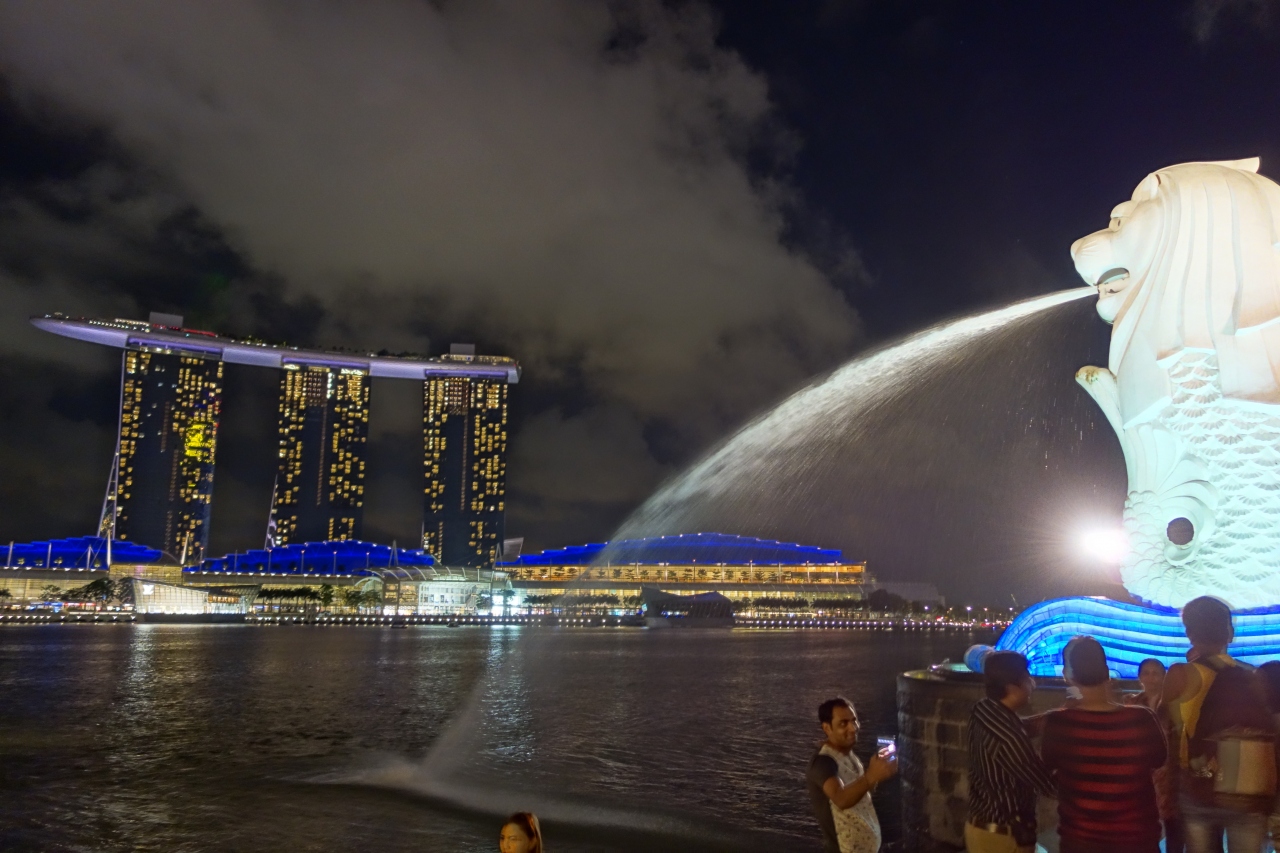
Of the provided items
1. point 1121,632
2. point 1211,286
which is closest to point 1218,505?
point 1121,632

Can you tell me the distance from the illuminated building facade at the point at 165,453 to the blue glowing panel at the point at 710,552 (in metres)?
76.3

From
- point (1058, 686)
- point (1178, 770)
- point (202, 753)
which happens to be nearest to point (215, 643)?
point (202, 753)

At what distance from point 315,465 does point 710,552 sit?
9940 centimetres

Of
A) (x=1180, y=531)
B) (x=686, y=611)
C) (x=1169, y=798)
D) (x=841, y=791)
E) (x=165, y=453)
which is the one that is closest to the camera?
(x=841, y=791)

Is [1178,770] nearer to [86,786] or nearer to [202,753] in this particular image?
[86,786]

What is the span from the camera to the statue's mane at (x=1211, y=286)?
13742 millimetres

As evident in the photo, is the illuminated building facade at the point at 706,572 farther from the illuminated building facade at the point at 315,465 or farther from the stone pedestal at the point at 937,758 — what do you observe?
the stone pedestal at the point at 937,758

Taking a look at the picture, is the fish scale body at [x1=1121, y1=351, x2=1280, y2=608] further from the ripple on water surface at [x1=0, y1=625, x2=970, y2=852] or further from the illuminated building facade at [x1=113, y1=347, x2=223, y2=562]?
the illuminated building facade at [x1=113, y1=347, x2=223, y2=562]

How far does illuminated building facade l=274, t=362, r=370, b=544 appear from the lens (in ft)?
632

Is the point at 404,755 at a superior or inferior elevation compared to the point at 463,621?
superior

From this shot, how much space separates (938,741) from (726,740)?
10.6 m

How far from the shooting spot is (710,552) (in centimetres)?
13875

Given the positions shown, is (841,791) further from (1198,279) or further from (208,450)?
(208,450)

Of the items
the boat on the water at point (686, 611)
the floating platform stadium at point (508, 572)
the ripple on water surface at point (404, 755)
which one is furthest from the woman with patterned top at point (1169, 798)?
the floating platform stadium at point (508, 572)
